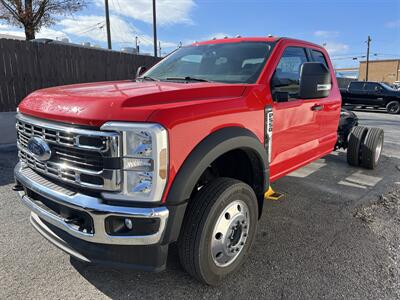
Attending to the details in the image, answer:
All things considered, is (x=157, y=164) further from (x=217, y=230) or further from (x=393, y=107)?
(x=393, y=107)

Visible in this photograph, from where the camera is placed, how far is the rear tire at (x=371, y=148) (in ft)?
17.6

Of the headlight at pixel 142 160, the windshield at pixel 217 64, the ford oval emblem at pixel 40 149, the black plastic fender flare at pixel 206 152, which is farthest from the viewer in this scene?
the windshield at pixel 217 64

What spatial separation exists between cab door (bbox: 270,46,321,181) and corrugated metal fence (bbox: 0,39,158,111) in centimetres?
713

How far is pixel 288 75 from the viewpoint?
331 centimetres

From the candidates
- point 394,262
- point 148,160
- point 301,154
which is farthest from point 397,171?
point 148,160

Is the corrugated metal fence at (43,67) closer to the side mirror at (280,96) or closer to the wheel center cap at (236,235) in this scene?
the side mirror at (280,96)

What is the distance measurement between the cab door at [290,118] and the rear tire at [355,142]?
2.00 meters

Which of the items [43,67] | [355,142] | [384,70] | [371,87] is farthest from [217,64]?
[384,70]

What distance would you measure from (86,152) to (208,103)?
0.87 m

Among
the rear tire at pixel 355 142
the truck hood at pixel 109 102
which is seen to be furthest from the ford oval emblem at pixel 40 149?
the rear tire at pixel 355 142

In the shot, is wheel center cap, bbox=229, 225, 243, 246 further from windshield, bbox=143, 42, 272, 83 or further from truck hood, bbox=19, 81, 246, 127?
windshield, bbox=143, 42, 272, 83

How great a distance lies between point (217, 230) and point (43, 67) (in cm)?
808

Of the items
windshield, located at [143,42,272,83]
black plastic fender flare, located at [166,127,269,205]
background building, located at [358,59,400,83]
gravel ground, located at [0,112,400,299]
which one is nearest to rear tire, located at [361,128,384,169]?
gravel ground, located at [0,112,400,299]

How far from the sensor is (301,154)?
3658 mm
